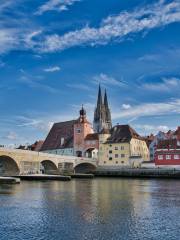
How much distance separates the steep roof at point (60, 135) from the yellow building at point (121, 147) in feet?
38.5

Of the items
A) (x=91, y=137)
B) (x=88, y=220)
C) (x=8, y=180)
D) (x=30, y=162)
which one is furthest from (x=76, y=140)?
(x=88, y=220)

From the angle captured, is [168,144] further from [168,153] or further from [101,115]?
[101,115]

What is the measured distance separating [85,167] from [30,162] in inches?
1270

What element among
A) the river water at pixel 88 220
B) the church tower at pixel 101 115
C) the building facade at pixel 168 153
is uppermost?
the church tower at pixel 101 115

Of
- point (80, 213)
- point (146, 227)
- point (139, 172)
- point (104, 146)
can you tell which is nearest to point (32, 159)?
point (139, 172)

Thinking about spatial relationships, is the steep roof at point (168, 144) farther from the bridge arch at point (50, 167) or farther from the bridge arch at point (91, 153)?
the bridge arch at point (50, 167)

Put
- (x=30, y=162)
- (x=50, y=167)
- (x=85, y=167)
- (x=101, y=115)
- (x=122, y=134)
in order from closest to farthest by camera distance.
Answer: (x=30, y=162) < (x=50, y=167) < (x=122, y=134) < (x=85, y=167) < (x=101, y=115)

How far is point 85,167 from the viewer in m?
97.2

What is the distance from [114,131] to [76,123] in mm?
12161

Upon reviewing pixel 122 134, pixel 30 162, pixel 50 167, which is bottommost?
pixel 50 167

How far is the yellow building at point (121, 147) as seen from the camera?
298ft

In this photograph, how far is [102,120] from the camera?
163375 mm

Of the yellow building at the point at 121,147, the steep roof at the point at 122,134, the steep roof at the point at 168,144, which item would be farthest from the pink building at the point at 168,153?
the steep roof at the point at 122,134

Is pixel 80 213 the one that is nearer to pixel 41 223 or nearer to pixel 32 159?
pixel 41 223
